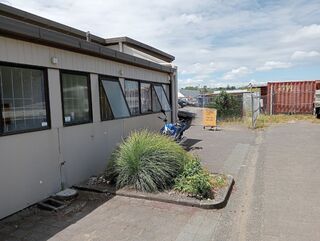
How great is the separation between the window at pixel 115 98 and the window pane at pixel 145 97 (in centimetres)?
160

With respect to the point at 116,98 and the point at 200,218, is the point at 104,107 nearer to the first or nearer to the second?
the point at 116,98

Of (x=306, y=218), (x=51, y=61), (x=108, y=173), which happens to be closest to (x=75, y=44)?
(x=51, y=61)

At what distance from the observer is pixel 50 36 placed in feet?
17.4

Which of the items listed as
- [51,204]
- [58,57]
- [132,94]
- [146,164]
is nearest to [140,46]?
[132,94]

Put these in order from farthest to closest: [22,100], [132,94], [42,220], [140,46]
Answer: [140,46]
[132,94]
[22,100]
[42,220]

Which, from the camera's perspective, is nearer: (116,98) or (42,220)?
(42,220)

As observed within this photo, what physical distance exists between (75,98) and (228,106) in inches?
609

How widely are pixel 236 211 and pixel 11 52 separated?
457cm

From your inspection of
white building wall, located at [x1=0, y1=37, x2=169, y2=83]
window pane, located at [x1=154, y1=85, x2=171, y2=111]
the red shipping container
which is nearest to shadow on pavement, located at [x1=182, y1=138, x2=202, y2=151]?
window pane, located at [x1=154, y1=85, x2=171, y2=111]

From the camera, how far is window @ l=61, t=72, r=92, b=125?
6113 millimetres

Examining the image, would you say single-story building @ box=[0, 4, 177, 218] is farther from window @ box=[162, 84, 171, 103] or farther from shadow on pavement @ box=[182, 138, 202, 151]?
window @ box=[162, 84, 171, 103]

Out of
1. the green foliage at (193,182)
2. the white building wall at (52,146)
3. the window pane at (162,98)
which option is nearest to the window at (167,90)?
the window pane at (162,98)

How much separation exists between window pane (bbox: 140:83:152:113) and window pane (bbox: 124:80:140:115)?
16.5 inches

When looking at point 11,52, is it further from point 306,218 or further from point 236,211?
point 306,218
